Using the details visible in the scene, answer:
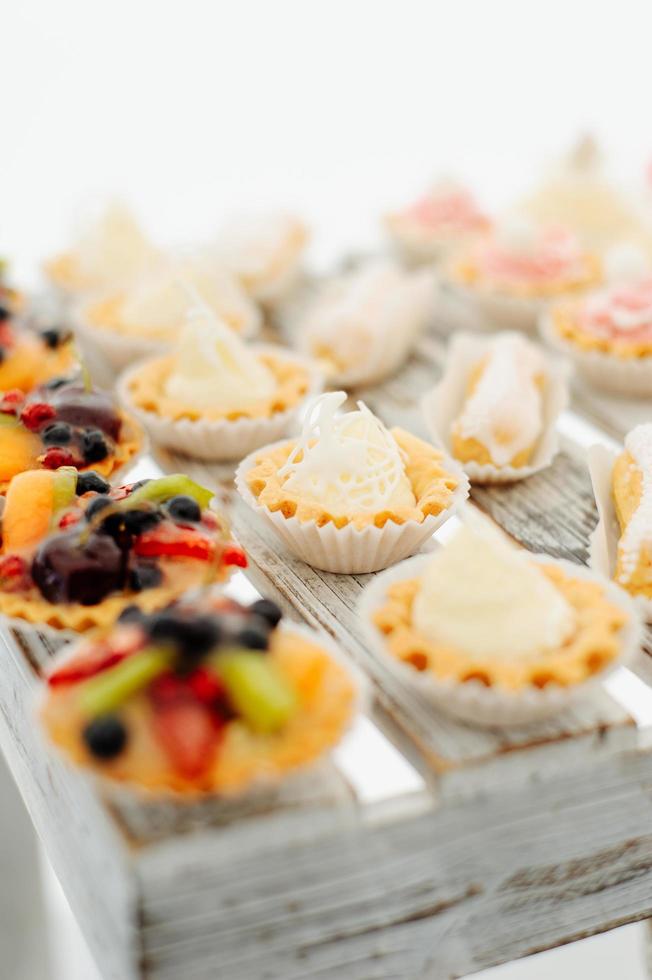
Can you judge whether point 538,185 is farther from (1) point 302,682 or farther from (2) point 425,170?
(2) point 425,170

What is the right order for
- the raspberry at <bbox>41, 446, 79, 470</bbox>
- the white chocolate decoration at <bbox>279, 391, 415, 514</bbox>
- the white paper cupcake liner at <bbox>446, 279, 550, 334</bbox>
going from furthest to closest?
the white paper cupcake liner at <bbox>446, 279, 550, 334</bbox> < the raspberry at <bbox>41, 446, 79, 470</bbox> < the white chocolate decoration at <bbox>279, 391, 415, 514</bbox>

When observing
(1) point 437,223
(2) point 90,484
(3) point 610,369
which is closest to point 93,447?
(2) point 90,484

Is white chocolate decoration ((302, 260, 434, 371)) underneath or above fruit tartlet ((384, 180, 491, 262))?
above

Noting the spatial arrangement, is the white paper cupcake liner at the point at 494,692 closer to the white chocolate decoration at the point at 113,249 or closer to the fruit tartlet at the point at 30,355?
the fruit tartlet at the point at 30,355

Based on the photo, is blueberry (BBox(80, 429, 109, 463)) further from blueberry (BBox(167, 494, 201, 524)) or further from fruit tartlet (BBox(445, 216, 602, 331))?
fruit tartlet (BBox(445, 216, 602, 331))

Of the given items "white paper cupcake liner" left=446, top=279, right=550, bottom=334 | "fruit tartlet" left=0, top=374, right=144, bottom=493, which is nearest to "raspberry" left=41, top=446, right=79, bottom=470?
"fruit tartlet" left=0, top=374, right=144, bottom=493

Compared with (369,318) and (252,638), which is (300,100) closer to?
(369,318)
